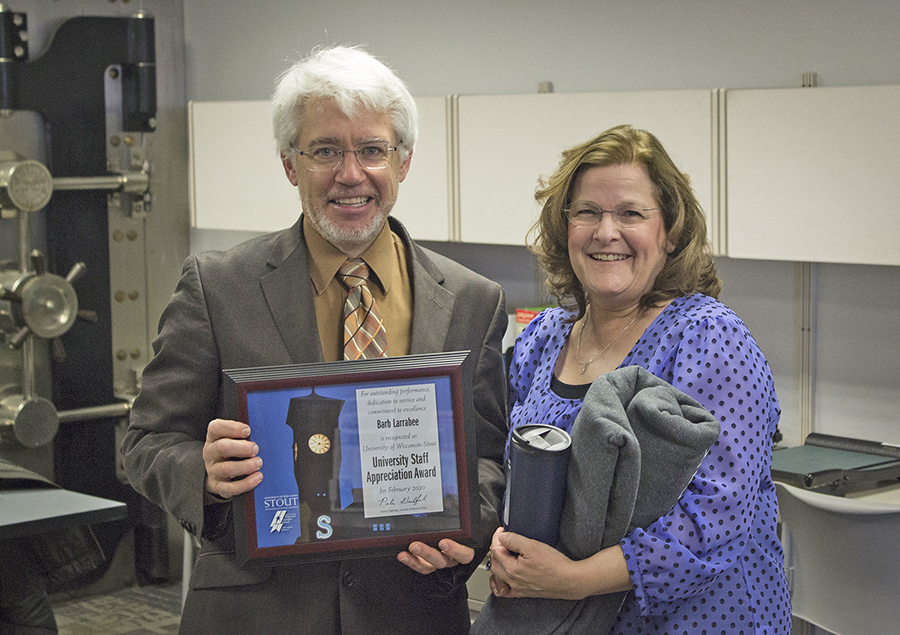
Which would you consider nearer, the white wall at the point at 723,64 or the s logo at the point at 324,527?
the s logo at the point at 324,527

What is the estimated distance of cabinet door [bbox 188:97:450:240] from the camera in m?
3.36

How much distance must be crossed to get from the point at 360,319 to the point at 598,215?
0.42m

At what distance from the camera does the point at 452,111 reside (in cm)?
328

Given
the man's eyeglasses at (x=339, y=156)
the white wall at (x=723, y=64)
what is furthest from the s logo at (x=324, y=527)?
the white wall at (x=723, y=64)

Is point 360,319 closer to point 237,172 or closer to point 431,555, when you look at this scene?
point 431,555

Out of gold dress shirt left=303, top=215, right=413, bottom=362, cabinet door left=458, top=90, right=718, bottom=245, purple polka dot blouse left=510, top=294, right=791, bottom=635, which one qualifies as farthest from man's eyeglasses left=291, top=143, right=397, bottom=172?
cabinet door left=458, top=90, right=718, bottom=245

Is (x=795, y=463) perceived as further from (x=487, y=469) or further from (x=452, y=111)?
(x=452, y=111)

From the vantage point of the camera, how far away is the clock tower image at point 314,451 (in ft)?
4.72

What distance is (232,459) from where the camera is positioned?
1442 mm

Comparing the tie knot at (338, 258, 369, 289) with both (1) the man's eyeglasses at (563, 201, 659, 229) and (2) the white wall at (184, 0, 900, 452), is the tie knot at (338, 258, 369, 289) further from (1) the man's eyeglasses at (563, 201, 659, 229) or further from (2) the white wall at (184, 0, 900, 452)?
(2) the white wall at (184, 0, 900, 452)

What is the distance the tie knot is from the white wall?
1.39 m

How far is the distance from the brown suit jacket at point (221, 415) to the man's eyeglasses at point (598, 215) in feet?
0.93

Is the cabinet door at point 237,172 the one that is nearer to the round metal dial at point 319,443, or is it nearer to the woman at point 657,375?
the woman at point 657,375

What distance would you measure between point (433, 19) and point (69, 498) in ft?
6.88
